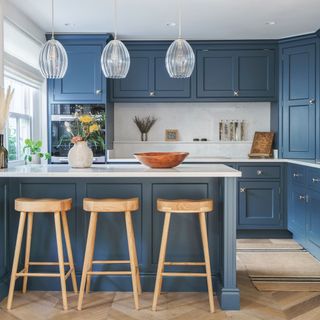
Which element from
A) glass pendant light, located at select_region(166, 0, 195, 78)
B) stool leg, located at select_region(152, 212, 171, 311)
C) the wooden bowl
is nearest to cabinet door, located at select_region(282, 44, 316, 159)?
glass pendant light, located at select_region(166, 0, 195, 78)

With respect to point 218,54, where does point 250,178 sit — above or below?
below

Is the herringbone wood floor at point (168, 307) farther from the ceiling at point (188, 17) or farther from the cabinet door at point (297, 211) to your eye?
the ceiling at point (188, 17)

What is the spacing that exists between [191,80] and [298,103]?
4.35 feet

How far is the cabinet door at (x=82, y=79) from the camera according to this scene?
5.57 m

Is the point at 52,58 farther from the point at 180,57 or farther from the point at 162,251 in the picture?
the point at 162,251

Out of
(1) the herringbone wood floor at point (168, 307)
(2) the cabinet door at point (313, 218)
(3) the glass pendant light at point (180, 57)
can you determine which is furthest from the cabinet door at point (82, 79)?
(1) the herringbone wood floor at point (168, 307)

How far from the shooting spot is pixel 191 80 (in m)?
5.84

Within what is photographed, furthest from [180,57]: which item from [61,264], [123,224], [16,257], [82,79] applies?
[82,79]

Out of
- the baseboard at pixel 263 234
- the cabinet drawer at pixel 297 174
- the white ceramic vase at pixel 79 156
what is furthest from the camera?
the baseboard at pixel 263 234

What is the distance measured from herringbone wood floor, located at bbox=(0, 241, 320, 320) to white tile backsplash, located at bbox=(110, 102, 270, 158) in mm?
2865

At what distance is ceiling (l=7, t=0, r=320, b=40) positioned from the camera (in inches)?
172

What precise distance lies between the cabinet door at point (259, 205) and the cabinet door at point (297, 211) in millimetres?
177

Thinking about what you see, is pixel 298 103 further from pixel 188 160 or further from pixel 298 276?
pixel 298 276

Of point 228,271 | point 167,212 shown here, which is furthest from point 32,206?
point 228,271
